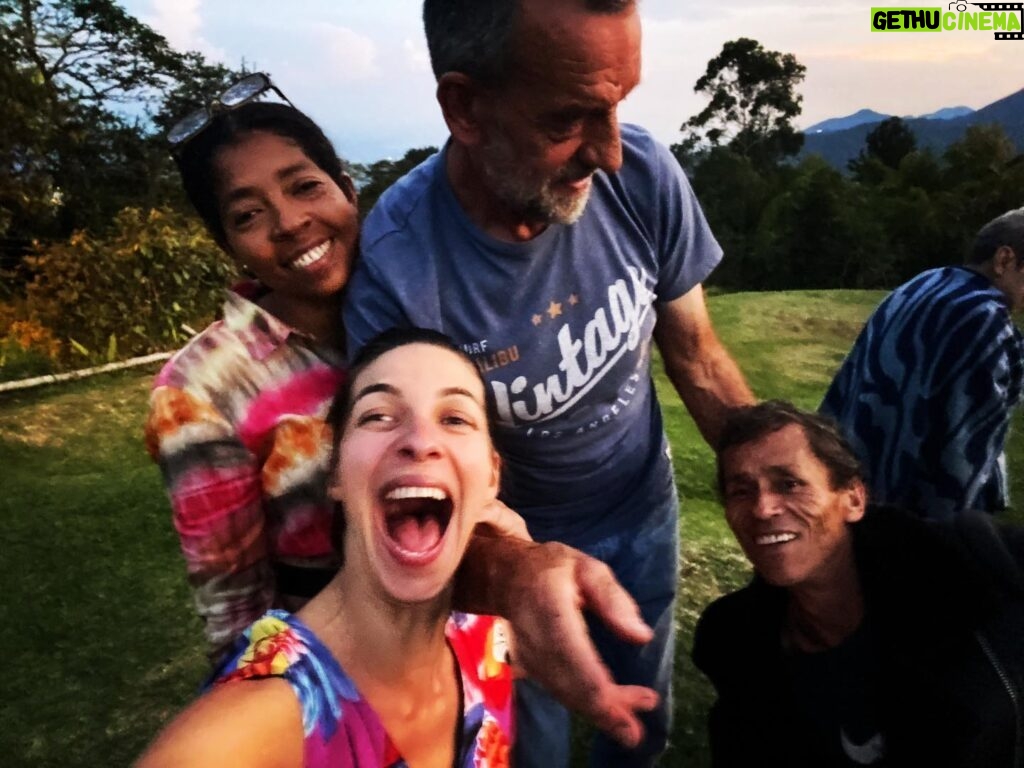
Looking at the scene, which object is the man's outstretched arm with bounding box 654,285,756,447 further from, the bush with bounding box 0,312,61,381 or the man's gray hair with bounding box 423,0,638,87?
the bush with bounding box 0,312,61,381

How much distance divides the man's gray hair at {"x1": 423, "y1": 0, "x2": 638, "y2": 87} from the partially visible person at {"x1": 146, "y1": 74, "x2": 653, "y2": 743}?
150 mm

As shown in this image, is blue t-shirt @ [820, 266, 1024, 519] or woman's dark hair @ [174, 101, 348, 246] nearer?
woman's dark hair @ [174, 101, 348, 246]

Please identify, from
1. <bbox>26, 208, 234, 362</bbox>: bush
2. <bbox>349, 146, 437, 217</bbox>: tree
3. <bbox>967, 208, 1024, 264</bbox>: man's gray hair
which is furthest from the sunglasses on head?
<bbox>26, 208, 234, 362</bbox>: bush

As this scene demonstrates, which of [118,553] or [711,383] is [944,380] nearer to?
[711,383]

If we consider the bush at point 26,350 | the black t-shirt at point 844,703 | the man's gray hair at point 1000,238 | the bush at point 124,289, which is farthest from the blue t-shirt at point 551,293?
the bush at point 26,350

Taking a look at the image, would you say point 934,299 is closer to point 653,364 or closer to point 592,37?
point 653,364

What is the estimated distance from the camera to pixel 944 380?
3.92 ft

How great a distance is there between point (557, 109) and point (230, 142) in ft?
0.91

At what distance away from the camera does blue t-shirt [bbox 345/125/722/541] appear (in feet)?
2.39

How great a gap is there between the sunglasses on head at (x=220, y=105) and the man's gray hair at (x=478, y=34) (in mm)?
163

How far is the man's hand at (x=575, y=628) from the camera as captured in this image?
514 millimetres

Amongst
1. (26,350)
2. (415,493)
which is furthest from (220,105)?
(26,350)

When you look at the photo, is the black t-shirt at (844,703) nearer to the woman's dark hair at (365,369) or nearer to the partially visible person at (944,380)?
the partially visible person at (944,380)

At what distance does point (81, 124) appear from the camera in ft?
5.96
